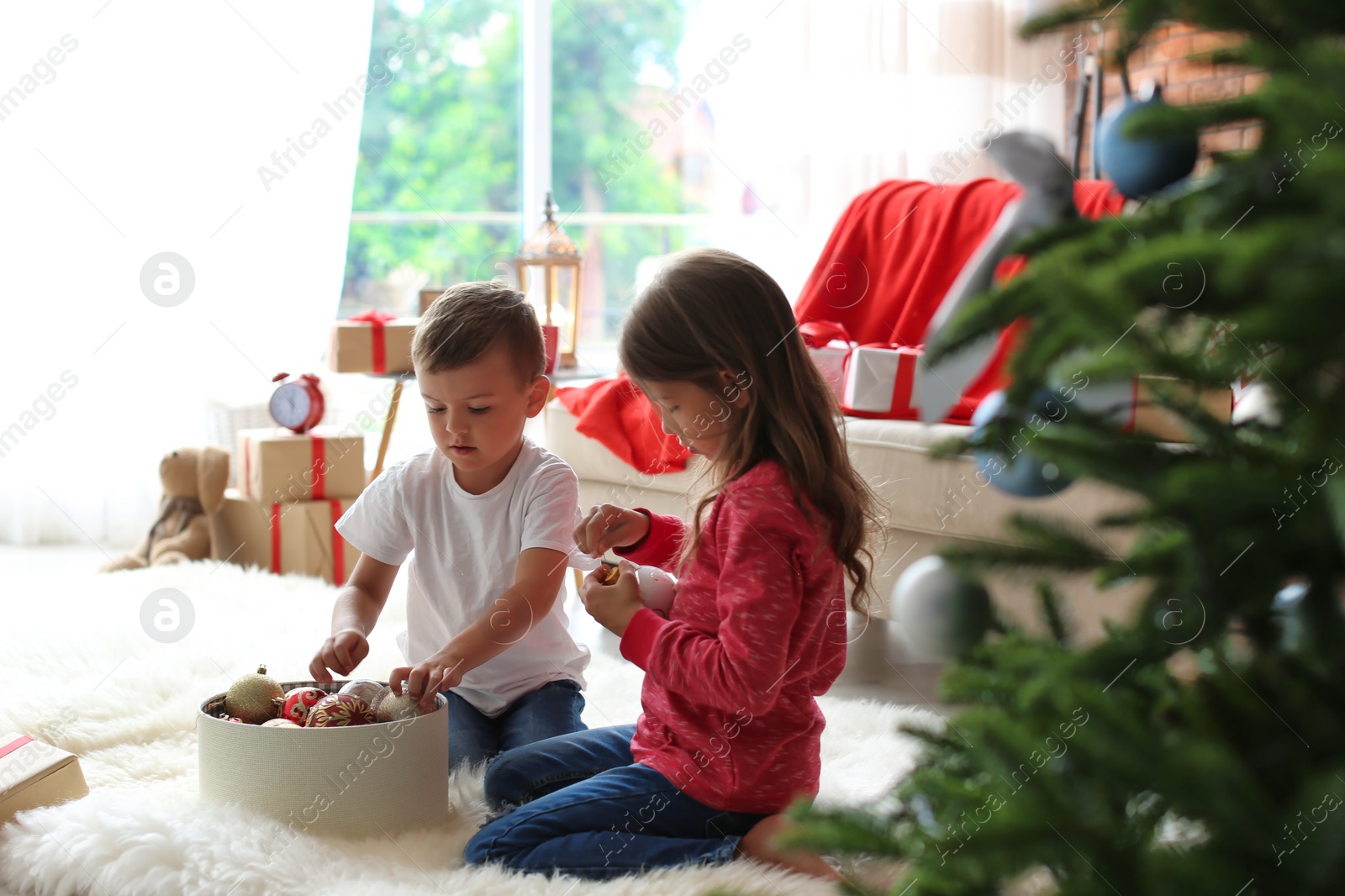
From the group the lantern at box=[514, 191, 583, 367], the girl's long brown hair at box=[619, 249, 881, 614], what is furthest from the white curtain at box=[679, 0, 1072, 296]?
Answer: the girl's long brown hair at box=[619, 249, 881, 614]

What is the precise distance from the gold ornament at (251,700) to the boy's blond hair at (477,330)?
378 mm

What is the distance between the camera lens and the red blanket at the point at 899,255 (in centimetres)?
239

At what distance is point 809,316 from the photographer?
2498mm

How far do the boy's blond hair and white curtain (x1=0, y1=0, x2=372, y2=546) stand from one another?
1906mm

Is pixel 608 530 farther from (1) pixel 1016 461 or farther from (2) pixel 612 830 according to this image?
(1) pixel 1016 461

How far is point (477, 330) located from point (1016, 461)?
2.91 ft

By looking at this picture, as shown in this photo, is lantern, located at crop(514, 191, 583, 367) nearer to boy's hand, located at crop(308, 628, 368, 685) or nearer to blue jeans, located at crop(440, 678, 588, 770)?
blue jeans, located at crop(440, 678, 588, 770)

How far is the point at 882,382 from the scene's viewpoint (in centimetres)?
207

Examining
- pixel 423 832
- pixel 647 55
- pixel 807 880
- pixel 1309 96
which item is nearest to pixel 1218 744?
pixel 1309 96

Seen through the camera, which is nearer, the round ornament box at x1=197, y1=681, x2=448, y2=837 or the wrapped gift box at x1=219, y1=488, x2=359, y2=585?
the round ornament box at x1=197, y1=681, x2=448, y2=837

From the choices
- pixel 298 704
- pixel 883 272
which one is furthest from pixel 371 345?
pixel 298 704

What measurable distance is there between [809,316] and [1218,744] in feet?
7.04

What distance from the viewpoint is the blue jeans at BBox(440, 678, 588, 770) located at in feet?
4.54

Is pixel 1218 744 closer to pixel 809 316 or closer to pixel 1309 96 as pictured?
pixel 1309 96
